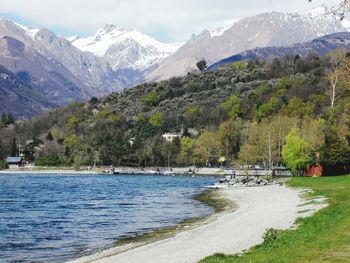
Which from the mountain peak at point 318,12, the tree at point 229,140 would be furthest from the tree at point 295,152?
the mountain peak at point 318,12

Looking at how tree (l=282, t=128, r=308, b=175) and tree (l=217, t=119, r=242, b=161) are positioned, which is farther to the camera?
tree (l=217, t=119, r=242, b=161)

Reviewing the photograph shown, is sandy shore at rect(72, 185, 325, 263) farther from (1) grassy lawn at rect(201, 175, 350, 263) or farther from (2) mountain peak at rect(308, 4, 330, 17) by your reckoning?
(2) mountain peak at rect(308, 4, 330, 17)

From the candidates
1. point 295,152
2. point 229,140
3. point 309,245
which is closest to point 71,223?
point 309,245

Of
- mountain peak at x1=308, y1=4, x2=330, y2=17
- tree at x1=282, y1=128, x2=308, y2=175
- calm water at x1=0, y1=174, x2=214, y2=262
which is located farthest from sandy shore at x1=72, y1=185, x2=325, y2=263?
tree at x1=282, y1=128, x2=308, y2=175

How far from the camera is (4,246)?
34.7m

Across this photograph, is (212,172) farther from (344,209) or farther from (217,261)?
(217,261)

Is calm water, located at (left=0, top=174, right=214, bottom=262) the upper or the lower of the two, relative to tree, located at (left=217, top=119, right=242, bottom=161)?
lower

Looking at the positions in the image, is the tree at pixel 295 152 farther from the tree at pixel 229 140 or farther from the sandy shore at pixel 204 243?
the tree at pixel 229 140

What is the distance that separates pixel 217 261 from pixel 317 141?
100074 millimetres

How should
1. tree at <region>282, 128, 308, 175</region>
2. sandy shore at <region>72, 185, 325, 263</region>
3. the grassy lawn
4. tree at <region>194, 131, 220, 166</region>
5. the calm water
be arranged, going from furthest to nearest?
tree at <region>194, 131, 220, 166</region>, tree at <region>282, 128, 308, 175</region>, the calm water, sandy shore at <region>72, 185, 325, 263</region>, the grassy lawn

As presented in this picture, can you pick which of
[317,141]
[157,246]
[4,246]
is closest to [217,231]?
[157,246]

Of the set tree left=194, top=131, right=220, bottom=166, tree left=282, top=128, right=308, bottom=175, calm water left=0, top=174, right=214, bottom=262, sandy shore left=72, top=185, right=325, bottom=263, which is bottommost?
calm water left=0, top=174, right=214, bottom=262

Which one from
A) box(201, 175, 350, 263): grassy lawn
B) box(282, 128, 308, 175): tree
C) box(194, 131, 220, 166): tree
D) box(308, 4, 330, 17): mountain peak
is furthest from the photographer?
box(194, 131, 220, 166): tree

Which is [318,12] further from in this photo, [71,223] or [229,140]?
[229,140]
